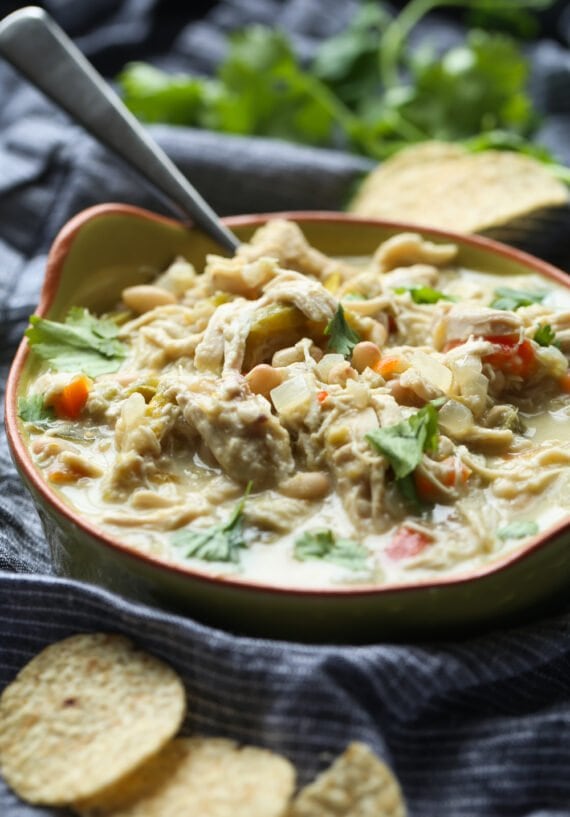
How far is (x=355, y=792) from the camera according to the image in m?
2.90

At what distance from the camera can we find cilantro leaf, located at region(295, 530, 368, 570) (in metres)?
3.27

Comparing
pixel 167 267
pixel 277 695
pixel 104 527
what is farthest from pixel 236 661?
pixel 167 267

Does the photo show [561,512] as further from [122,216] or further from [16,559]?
[122,216]

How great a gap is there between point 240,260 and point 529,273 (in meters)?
1.25

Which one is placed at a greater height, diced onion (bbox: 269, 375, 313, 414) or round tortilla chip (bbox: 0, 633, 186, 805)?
diced onion (bbox: 269, 375, 313, 414)

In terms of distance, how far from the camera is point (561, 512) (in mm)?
3457

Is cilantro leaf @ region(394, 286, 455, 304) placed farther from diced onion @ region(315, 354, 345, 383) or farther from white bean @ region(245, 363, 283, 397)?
white bean @ region(245, 363, 283, 397)

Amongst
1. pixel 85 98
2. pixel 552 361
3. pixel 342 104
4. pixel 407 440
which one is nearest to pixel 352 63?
pixel 342 104

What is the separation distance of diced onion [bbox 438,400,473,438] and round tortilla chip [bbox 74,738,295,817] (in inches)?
47.8

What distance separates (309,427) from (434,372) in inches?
20.0

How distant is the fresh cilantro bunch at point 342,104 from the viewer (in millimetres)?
6664

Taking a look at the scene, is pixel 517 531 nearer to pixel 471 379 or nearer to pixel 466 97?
pixel 471 379

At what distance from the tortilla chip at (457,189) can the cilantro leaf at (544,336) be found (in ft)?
5.62

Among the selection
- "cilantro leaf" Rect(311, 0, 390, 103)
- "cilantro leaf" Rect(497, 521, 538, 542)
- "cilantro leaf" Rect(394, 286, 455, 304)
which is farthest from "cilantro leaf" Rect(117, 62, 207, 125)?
"cilantro leaf" Rect(497, 521, 538, 542)
